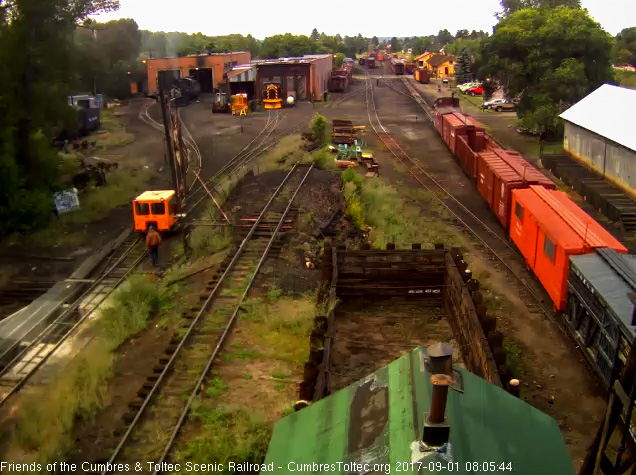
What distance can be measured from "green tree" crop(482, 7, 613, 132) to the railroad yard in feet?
55.4

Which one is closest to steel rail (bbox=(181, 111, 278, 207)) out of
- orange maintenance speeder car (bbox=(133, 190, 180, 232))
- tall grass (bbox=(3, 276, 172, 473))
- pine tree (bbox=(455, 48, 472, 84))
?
orange maintenance speeder car (bbox=(133, 190, 180, 232))

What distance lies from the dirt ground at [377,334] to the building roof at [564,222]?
3.40 metres

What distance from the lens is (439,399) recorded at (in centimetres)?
393

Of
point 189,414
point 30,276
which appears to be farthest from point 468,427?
point 30,276

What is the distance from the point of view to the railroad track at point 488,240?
15805 millimetres

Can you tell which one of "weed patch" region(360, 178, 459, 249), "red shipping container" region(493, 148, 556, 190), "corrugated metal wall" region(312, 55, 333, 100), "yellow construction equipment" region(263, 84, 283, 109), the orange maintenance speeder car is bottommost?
"weed patch" region(360, 178, 459, 249)

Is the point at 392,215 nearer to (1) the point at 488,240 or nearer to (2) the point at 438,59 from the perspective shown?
(1) the point at 488,240

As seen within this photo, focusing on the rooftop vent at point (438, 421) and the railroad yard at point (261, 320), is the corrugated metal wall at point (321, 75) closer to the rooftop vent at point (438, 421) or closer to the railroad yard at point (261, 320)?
the railroad yard at point (261, 320)

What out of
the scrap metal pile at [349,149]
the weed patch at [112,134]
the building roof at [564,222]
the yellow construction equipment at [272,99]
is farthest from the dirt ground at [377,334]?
the yellow construction equipment at [272,99]

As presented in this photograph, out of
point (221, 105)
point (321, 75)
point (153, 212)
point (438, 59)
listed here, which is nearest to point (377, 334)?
point (153, 212)

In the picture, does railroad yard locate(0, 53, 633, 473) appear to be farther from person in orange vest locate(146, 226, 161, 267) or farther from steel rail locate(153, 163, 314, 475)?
person in orange vest locate(146, 226, 161, 267)

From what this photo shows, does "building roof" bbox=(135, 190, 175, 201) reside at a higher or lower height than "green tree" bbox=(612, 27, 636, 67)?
lower

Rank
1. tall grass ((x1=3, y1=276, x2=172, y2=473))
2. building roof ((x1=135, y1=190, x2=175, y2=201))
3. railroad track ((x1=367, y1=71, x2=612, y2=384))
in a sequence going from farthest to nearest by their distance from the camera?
building roof ((x1=135, y1=190, x2=175, y2=201)) → railroad track ((x1=367, y1=71, x2=612, y2=384)) → tall grass ((x1=3, y1=276, x2=172, y2=473))

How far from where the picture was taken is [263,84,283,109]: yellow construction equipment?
54375 millimetres
